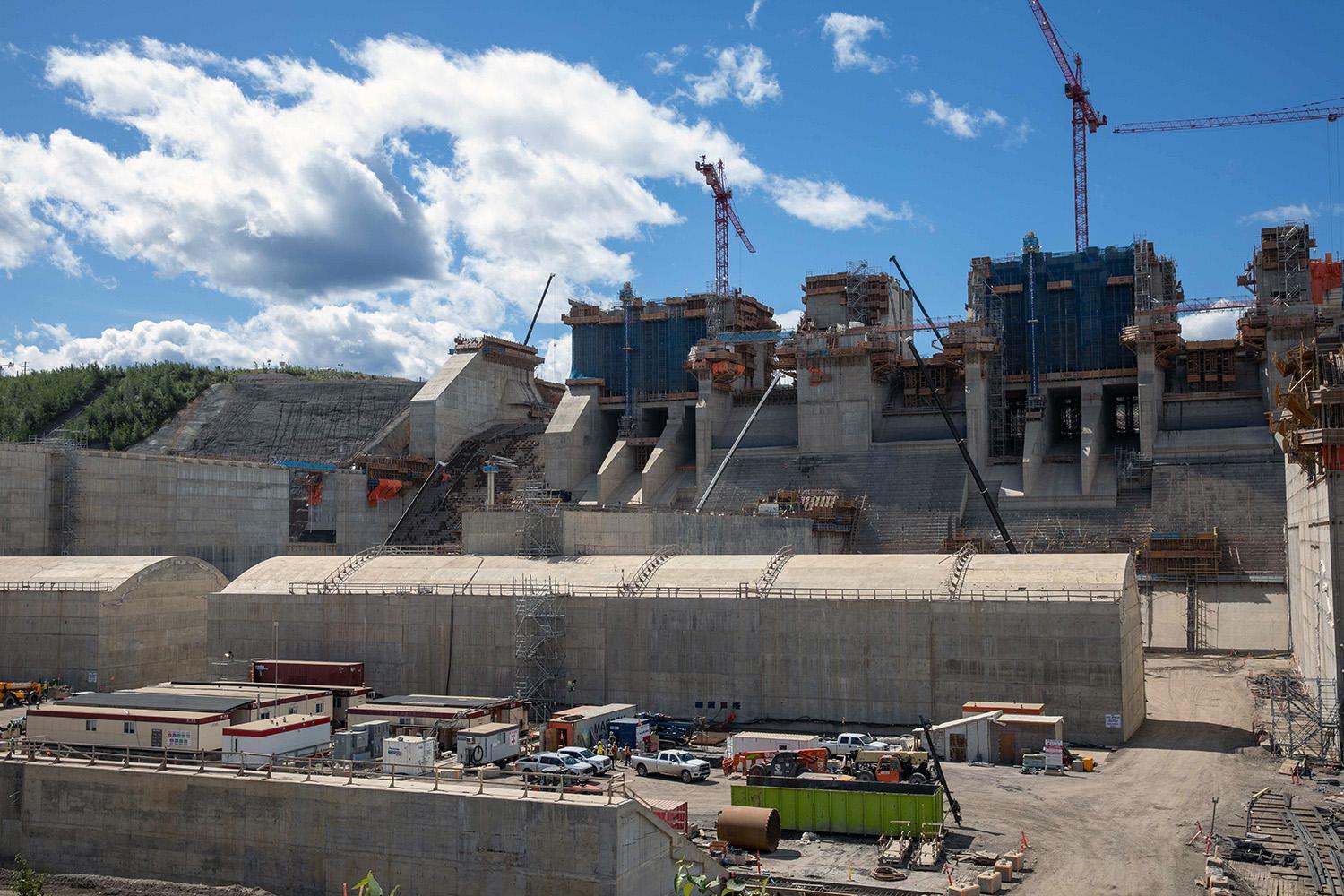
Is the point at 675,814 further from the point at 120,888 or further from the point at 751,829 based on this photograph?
the point at 120,888

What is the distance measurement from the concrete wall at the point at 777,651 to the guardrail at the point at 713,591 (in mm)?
330

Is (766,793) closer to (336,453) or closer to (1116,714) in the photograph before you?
(1116,714)

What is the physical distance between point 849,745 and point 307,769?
18.4m

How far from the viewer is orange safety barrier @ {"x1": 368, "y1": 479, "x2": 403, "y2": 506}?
9756cm

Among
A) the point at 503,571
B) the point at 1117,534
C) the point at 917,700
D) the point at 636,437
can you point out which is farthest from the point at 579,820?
the point at 636,437

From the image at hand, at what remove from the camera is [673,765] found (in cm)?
4116

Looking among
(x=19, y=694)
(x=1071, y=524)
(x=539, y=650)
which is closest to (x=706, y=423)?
(x=1071, y=524)

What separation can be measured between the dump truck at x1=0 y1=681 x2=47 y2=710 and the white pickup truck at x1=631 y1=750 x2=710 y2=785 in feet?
98.7

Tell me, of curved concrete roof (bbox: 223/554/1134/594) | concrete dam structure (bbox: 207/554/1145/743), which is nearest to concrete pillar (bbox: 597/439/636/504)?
curved concrete roof (bbox: 223/554/1134/594)

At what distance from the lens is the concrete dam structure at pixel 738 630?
45.8 metres

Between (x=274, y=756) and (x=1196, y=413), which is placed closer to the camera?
(x=274, y=756)

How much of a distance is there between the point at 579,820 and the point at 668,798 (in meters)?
8.13

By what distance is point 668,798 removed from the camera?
37.7 metres

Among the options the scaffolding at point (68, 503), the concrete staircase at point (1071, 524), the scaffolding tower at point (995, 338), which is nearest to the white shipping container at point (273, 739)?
the scaffolding at point (68, 503)
